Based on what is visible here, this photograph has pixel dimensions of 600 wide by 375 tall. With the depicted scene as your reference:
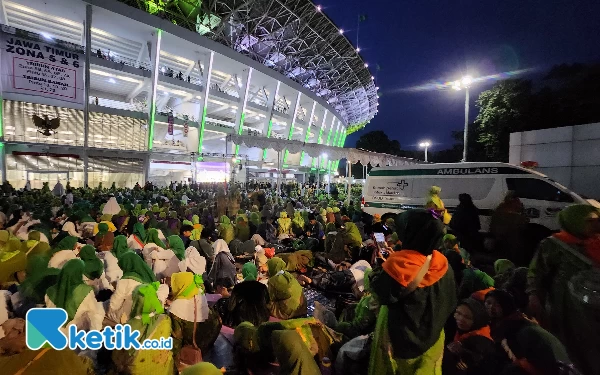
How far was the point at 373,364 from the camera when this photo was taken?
1.95 m

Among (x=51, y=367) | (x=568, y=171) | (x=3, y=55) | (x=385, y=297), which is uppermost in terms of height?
(x=3, y=55)

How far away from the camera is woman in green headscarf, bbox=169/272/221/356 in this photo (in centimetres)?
287

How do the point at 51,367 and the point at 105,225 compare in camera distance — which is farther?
the point at 105,225

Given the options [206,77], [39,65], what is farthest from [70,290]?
[206,77]

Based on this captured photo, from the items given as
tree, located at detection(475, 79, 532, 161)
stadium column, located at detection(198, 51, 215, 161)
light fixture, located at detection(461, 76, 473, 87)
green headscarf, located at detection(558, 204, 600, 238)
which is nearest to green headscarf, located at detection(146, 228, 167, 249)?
green headscarf, located at detection(558, 204, 600, 238)

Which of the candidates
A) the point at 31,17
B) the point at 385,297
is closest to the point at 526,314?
the point at 385,297

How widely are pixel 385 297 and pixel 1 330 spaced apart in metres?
2.98

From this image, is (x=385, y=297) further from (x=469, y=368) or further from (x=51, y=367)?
(x=51, y=367)

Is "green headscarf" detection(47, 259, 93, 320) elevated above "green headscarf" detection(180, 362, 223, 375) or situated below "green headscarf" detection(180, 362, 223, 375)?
below

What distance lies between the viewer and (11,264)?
3.96m

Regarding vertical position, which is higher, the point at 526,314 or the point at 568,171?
the point at 568,171

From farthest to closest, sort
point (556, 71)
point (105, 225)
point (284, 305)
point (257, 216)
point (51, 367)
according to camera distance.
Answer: point (556, 71) → point (257, 216) → point (105, 225) → point (284, 305) → point (51, 367)

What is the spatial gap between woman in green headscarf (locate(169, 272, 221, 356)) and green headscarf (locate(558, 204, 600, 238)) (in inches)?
131

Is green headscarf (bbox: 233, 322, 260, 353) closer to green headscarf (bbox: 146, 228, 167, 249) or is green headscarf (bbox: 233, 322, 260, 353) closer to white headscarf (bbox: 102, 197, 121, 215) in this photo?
green headscarf (bbox: 146, 228, 167, 249)
